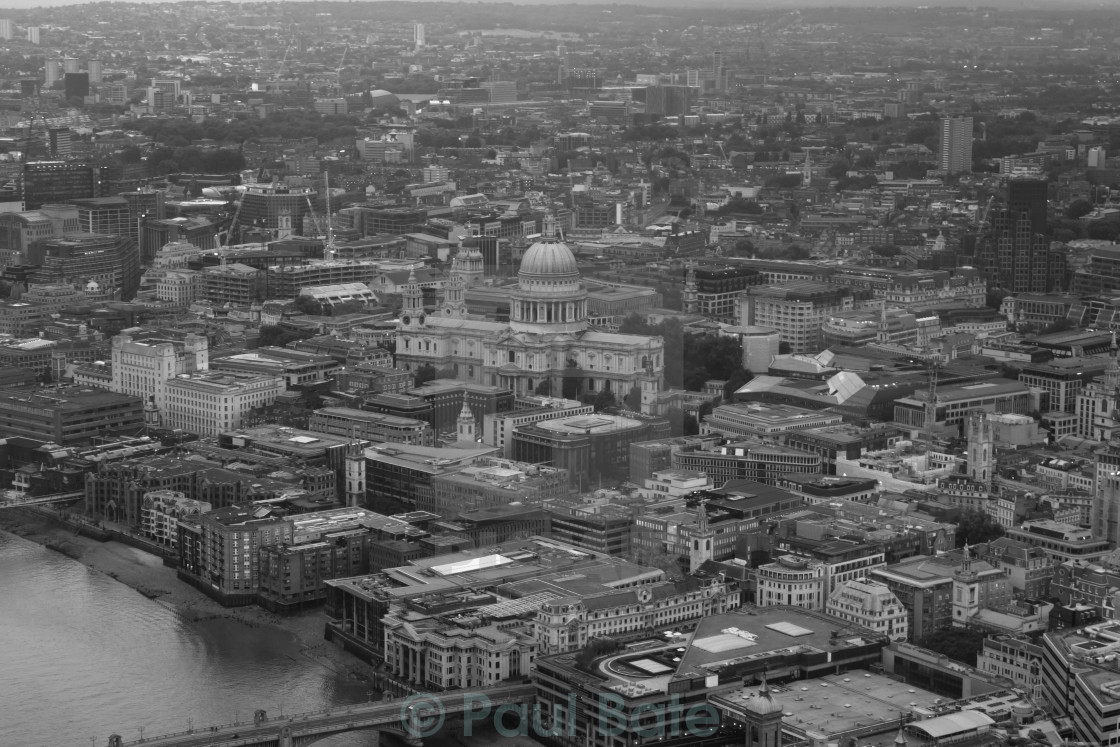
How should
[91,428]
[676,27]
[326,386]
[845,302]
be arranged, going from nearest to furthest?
[91,428]
[326,386]
[845,302]
[676,27]

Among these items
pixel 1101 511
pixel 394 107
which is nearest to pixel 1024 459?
pixel 1101 511

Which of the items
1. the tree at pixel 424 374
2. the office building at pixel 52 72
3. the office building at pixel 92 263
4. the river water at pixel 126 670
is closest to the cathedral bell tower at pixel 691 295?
the tree at pixel 424 374

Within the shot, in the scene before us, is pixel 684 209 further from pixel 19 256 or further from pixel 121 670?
pixel 121 670

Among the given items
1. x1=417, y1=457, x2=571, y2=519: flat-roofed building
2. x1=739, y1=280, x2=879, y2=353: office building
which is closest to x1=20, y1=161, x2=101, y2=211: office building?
x1=739, y1=280, x2=879, y2=353: office building

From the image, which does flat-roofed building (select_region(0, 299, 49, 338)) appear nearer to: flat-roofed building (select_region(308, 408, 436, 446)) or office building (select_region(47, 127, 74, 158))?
flat-roofed building (select_region(308, 408, 436, 446))

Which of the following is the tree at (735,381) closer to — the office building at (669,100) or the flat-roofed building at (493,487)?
the flat-roofed building at (493,487)

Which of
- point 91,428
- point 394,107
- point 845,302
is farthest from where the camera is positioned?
point 394,107

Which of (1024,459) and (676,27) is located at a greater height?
(676,27)
